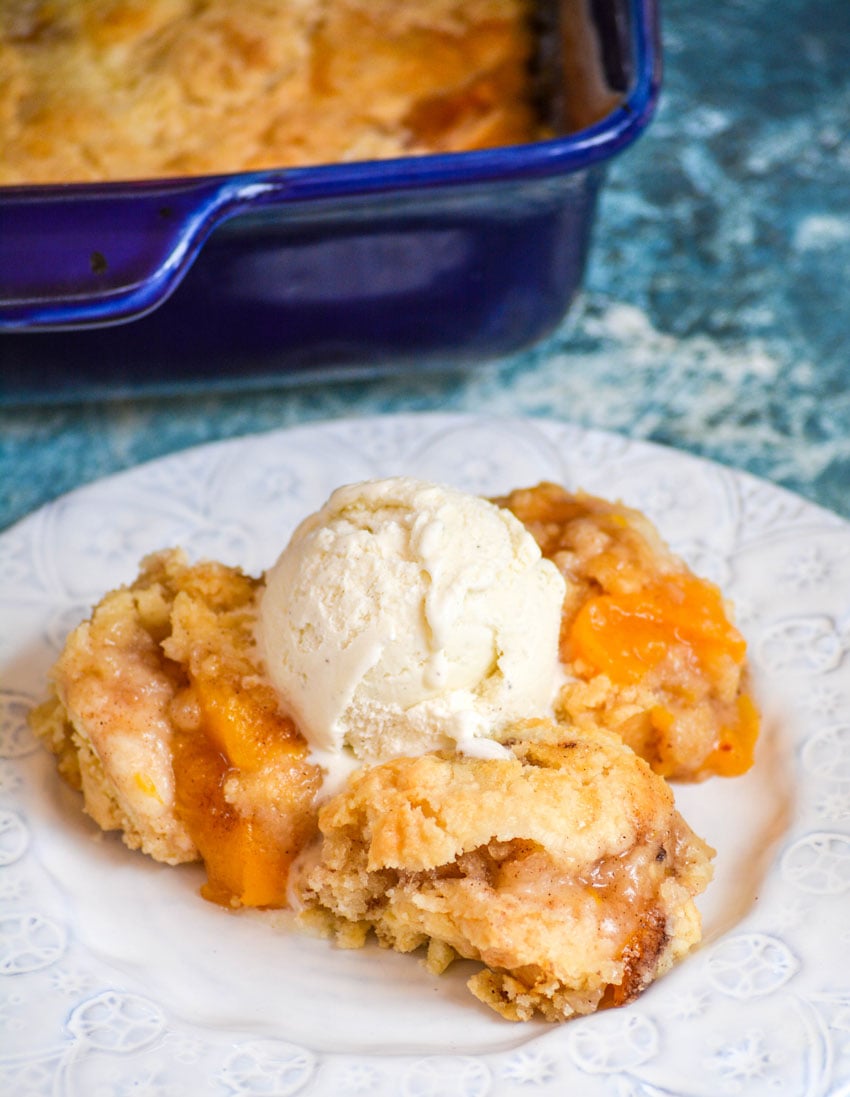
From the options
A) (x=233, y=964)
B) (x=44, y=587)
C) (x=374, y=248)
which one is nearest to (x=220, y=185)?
(x=374, y=248)

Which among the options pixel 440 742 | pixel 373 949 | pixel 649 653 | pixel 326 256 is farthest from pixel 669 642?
pixel 326 256

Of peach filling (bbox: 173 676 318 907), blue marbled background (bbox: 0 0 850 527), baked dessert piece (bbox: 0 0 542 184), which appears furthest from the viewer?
blue marbled background (bbox: 0 0 850 527)

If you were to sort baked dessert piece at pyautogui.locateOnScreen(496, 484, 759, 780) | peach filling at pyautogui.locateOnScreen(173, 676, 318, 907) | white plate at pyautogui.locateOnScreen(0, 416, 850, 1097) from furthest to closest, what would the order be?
baked dessert piece at pyautogui.locateOnScreen(496, 484, 759, 780) < peach filling at pyautogui.locateOnScreen(173, 676, 318, 907) < white plate at pyautogui.locateOnScreen(0, 416, 850, 1097)

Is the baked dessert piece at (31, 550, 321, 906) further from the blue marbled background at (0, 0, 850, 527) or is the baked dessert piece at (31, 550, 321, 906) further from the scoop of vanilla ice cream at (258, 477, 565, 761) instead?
the blue marbled background at (0, 0, 850, 527)

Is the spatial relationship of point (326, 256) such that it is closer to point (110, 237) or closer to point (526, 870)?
point (110, 237)

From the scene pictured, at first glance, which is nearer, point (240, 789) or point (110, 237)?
point (240, 789)

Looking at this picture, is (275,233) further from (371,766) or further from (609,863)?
(609,863)

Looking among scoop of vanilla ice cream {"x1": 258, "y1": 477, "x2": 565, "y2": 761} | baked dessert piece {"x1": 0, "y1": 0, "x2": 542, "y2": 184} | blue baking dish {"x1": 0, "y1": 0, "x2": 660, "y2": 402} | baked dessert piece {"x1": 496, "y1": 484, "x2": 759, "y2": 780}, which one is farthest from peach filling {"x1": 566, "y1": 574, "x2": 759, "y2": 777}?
baked dessert piece {"x1": 0, "y1": 0, "x2": 542, "y2": 184}
